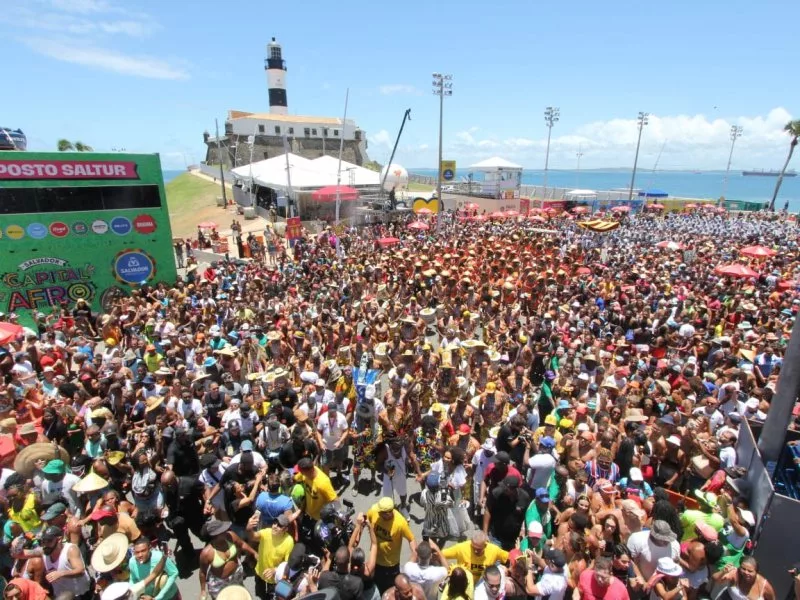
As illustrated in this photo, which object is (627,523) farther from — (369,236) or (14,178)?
(369,236)

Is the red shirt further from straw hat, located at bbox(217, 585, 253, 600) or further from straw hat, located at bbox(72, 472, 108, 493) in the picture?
straw hat, located at bbox(72, 472, 108, 493)

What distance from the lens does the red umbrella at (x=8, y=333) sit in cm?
809

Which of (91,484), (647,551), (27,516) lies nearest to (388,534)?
(647,551)

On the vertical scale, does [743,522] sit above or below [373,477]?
above

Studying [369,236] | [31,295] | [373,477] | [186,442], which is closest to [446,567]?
[373,477]

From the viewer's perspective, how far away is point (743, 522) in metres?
4.46

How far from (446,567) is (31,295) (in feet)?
47.7

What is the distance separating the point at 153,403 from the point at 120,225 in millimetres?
10105

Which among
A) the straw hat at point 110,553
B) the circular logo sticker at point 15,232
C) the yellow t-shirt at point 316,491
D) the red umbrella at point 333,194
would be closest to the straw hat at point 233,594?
the straw hat at point 110,553

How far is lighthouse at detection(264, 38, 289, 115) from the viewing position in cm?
7294

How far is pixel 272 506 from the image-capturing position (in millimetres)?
4363

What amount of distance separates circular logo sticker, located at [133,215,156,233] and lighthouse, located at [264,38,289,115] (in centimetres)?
6600

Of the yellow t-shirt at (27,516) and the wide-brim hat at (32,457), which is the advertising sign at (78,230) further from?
the yellow t-shirt at (27,516)

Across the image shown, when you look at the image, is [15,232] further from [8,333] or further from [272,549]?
[272,549]
